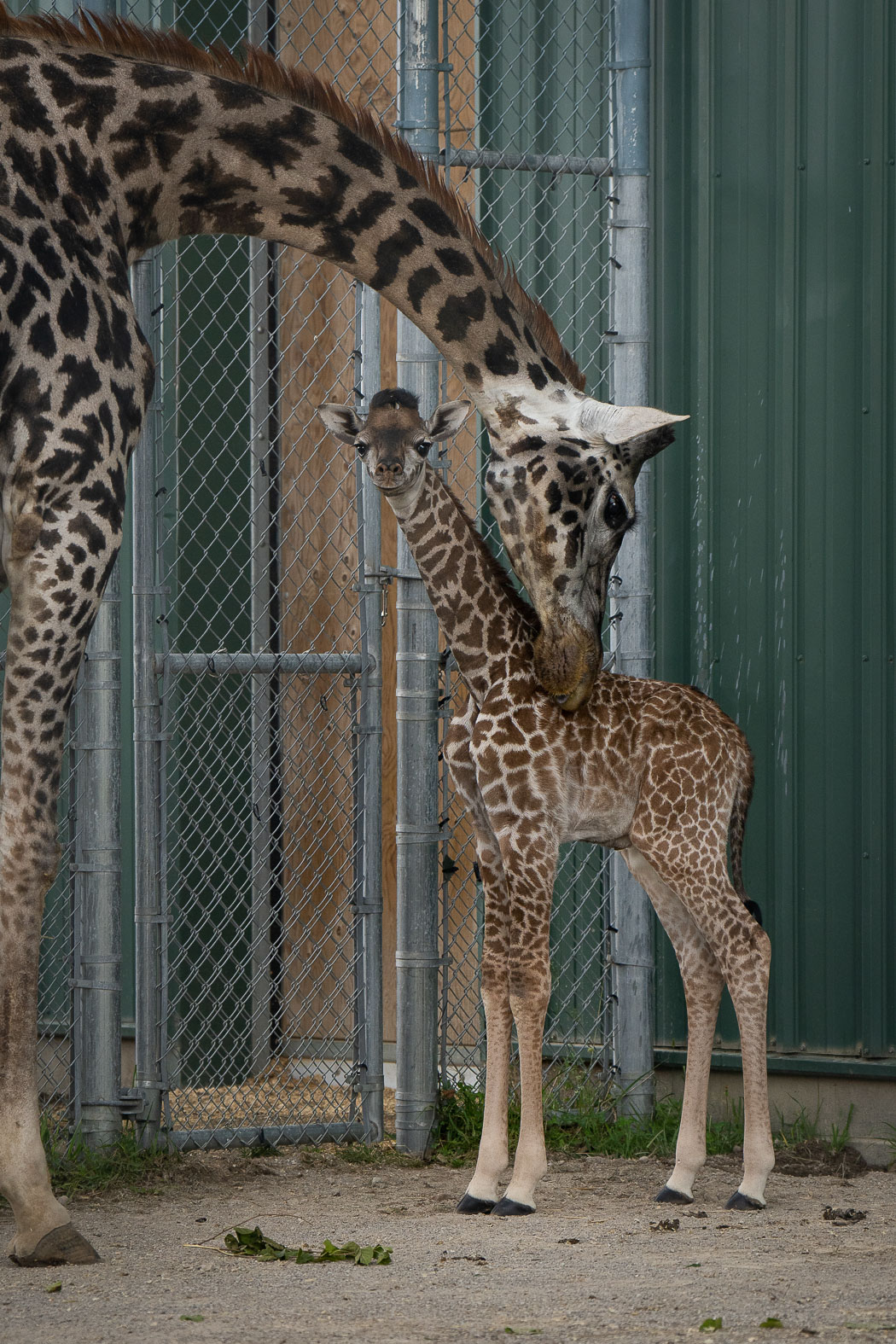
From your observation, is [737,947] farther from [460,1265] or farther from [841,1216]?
[460,1265]

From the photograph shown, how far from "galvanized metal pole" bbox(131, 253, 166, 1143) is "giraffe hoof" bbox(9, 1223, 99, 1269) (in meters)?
1.41

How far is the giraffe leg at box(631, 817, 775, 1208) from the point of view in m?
5.53

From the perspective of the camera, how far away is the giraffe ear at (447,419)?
5789mm

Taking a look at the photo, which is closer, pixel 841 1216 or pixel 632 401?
pixel 841 1216

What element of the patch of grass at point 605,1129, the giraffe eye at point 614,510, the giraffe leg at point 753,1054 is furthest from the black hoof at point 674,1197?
the giraffe eye at point 614,510

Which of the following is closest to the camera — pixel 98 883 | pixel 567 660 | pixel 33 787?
pixel 33 787

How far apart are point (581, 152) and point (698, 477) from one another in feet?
5.10

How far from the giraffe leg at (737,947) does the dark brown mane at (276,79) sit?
1.63 m

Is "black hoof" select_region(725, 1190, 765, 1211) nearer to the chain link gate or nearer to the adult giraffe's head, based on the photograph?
the chain link gate

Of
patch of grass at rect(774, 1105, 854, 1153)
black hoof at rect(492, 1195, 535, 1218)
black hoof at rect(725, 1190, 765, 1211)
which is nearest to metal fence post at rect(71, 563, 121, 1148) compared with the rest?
black hoof at rect(492, 1195, 535, 1218)

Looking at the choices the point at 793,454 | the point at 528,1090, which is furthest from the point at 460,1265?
the point at 793,454

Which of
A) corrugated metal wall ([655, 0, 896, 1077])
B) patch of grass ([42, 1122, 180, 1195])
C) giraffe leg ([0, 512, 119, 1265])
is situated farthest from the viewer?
corrugated metal wall ([655, 0, 896, 1077])

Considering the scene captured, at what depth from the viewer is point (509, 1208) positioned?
5379 millimetres

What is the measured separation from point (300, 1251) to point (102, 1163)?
1.33 meters
